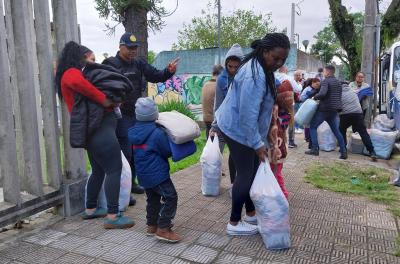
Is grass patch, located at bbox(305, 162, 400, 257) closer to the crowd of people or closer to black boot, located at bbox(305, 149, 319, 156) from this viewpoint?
black boot, located at bbox(305, 149, 319, 156)

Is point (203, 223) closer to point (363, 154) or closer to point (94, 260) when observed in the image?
point (94, 260)

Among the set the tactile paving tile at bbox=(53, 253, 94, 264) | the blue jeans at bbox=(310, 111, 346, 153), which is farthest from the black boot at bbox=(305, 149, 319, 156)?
the tactile paving tile at bbox=(53, 253, 94, 264)

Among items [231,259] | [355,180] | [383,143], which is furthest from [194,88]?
[231,259]

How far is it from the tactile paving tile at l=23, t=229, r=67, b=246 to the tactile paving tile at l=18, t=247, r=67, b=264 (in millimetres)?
140

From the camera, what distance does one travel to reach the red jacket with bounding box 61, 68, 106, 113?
133 inches

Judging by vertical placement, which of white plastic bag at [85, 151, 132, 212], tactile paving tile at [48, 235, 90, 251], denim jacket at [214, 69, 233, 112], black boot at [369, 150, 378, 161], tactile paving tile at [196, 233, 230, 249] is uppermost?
denim jacket at [214, 69, 233, 112]

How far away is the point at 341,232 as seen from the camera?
367 cm

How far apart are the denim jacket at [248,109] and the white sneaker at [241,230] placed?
82 cm

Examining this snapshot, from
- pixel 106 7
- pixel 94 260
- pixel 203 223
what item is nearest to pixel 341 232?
pixel 203 223

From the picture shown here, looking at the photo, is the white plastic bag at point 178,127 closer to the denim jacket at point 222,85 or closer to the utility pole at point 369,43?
the denim jacket at point 222,85

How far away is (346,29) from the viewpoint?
14.1 metres

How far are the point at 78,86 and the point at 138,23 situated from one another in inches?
173

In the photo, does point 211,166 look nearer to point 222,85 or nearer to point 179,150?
point 222,85

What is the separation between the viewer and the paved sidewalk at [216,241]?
3109 millimetres
